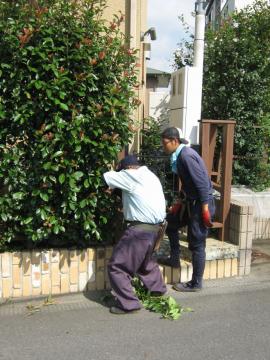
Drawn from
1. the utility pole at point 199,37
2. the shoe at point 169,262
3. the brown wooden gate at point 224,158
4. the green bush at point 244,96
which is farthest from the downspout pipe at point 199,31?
the shoe at point 169,262

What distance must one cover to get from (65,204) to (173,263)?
1344 mm

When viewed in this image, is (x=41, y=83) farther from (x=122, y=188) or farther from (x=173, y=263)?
(x=173, y=263)

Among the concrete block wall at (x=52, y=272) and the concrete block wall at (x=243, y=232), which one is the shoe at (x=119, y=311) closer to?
the concrete block wall at (x=52, y=272)

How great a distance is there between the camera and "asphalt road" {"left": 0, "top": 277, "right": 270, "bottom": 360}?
3.32 meters

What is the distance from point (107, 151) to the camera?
423 cm

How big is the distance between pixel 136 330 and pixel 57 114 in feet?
6.63

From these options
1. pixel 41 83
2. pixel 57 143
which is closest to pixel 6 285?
pixel 57 143

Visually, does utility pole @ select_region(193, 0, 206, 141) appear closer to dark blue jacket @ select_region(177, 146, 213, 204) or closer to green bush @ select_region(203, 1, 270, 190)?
green bush @ select_region(203, 1, 270, 190)

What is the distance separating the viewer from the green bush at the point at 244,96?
732 centimetres

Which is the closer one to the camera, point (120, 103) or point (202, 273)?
point (120, 103)

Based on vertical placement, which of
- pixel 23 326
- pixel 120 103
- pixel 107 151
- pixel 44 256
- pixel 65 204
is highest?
pixel 120 103

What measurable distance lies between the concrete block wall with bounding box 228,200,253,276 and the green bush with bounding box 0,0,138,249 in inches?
63.5

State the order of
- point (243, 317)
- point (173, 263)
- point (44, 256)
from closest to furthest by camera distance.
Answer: point (243, 317) < point (44, 256) < point (173, 263)

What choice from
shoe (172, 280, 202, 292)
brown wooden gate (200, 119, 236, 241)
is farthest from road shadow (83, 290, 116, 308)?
brown wooden gate (200, 119, 236, 241)
